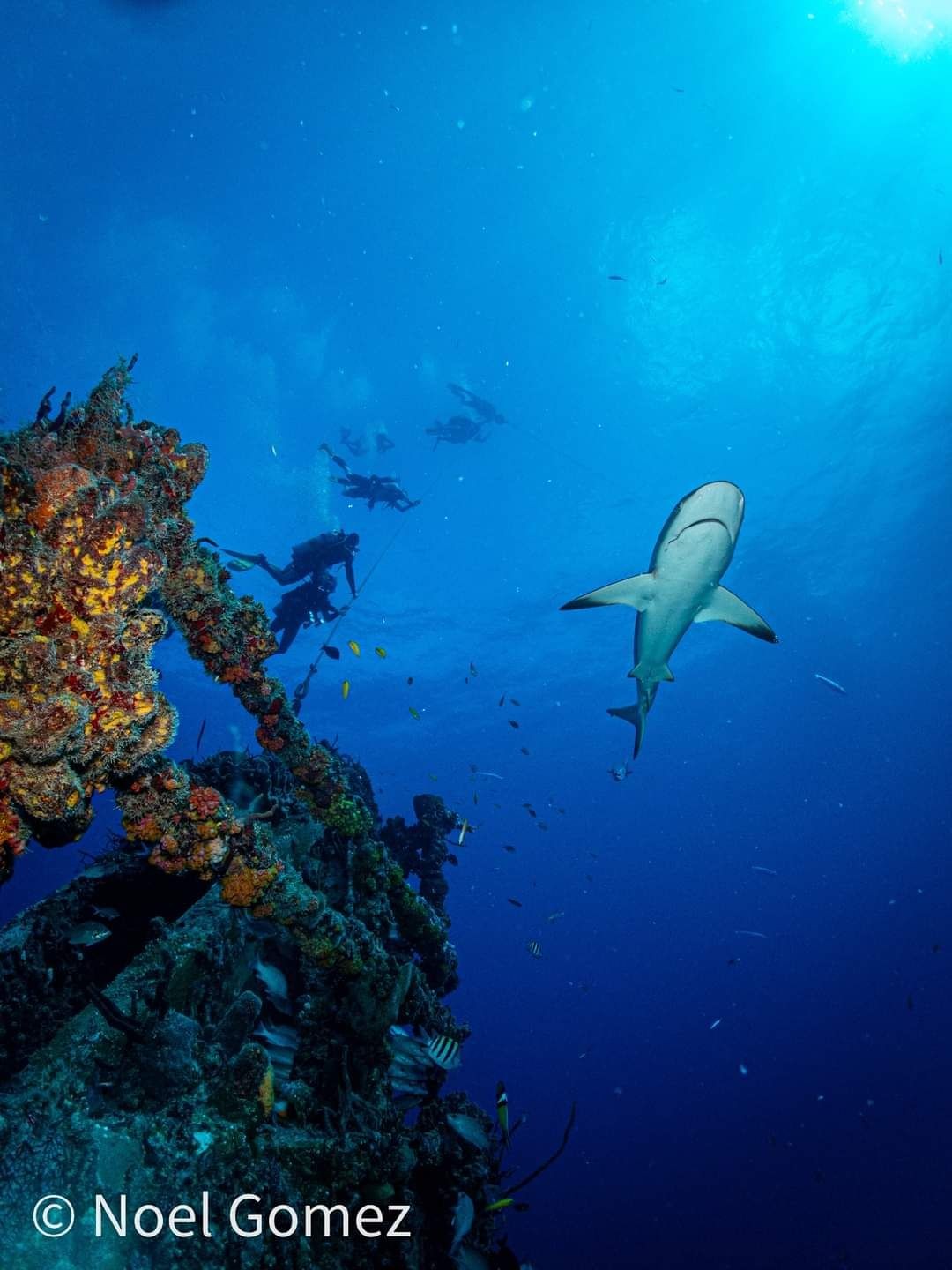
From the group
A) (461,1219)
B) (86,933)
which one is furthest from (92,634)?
(461,1219)

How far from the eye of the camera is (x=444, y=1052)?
515 centimetres

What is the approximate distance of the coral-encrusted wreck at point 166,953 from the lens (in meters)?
2.03

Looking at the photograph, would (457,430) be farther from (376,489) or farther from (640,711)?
(640,711)

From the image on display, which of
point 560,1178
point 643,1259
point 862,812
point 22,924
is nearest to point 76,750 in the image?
point 22,924

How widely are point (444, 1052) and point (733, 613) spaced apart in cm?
723

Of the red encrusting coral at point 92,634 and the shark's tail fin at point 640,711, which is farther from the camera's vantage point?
the shark's tail fin at point 640,711

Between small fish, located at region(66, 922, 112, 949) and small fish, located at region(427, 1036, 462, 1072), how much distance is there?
3.12 m

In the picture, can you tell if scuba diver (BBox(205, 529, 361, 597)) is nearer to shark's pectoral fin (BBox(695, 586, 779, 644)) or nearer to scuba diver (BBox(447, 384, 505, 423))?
shark's pectoral fin (BBox(695, 586, 779, 644))

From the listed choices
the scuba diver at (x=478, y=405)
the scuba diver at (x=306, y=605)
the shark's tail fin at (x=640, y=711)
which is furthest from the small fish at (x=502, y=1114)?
the scuba diver at (x=478, y=405)

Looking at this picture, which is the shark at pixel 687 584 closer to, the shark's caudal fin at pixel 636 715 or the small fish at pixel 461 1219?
the shark's caudal fin at pixel 636 715

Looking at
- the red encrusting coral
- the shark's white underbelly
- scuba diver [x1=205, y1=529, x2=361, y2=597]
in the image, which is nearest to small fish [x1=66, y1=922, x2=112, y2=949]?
the red encrusting coral

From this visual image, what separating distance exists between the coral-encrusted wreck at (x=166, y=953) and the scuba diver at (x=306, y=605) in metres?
8.27

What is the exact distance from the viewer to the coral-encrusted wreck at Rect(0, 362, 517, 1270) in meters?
2.03

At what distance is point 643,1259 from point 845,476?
1735 inches
